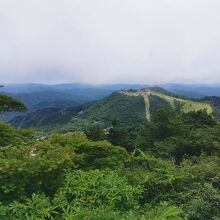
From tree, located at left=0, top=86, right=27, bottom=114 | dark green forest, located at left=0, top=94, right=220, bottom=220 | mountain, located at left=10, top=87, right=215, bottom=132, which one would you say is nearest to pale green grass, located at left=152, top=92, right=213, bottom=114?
mountain, located at left=10, top=87, right=215, bottom=132

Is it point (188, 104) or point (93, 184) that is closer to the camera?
point (93, 184)

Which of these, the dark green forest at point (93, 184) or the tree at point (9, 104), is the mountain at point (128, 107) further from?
the dark green forest at point (93, 184)

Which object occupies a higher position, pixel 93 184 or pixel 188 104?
pixel 93 184

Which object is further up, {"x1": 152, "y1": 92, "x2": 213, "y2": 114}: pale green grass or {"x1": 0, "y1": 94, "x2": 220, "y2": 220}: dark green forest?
{"x1": 0, "y1": 94, "x2": 220, "y2": 220}: dark green forest

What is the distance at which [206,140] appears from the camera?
1270 inches

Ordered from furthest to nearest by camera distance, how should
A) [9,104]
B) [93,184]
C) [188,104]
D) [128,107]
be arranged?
[128,107], [188,104], [9,104], [93,184]

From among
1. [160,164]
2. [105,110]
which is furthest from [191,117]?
[105,110]

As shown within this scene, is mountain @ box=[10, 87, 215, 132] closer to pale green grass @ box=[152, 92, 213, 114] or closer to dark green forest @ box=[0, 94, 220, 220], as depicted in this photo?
pale green grass @ box=[152, 92, 213, 114]

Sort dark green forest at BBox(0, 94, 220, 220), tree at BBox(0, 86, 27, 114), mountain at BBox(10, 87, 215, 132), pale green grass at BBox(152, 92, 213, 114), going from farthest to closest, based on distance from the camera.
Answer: pale green grass at BBox(152, 92, 213, 114), mountain at BBox(10, 87, 215, 132), tree at BBox(0, 86, 27, 114), dark green forest at BBox(0, 94, 220, 220)

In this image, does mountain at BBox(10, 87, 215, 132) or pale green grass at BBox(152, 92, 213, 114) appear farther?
pale green grass at BBox(152, 92, 213, 114)

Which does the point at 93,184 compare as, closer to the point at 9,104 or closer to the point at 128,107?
the point at 9,104

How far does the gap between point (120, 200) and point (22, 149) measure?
3.07 m

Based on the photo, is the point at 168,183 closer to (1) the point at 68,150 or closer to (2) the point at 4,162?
(1) the point at 68,150

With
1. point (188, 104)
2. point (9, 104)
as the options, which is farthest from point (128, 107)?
point (9, 104)
